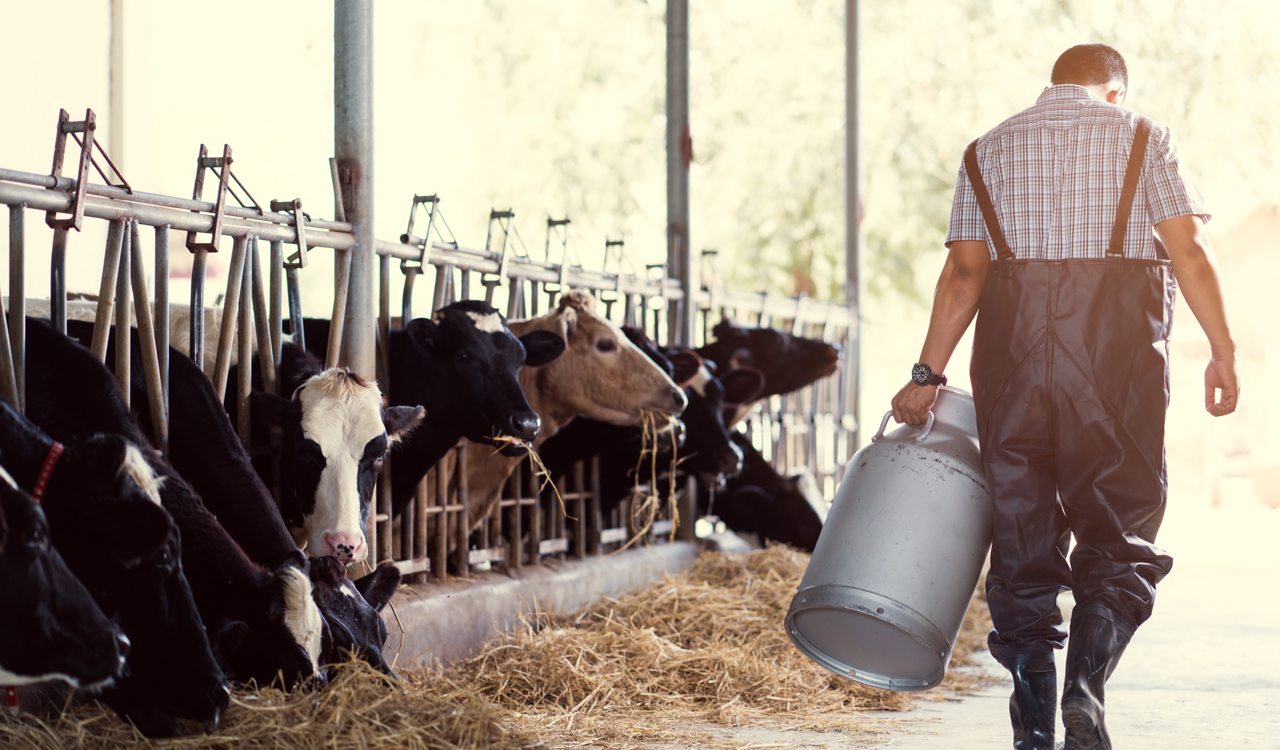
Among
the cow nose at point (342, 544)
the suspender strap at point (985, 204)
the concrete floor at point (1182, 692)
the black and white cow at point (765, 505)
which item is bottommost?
the concrete floor at point (1182, 692)

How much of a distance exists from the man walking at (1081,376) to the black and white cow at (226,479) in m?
1.78

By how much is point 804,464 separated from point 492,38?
12312mm

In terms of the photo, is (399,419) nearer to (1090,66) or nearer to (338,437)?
(338,437)

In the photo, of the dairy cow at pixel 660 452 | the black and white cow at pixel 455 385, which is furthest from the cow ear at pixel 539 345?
the dairy cow at pixel 660 452

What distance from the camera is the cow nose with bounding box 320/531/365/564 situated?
3.64 metres

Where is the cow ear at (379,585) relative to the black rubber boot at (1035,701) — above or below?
above

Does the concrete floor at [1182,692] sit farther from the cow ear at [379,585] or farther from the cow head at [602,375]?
the cow head at [602,375]

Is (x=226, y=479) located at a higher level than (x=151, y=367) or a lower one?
lower

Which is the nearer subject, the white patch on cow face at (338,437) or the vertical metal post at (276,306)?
the white patch on cow face at (338,437)

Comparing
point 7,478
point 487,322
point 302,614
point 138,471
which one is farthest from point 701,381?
point 7,478

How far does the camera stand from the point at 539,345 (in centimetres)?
500

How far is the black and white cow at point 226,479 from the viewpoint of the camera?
129 inches

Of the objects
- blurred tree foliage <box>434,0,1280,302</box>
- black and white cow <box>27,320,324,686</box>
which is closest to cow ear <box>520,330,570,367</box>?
black and white cow <box>27,320,324,686</box>

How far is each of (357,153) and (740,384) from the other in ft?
9.78
